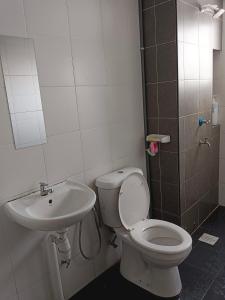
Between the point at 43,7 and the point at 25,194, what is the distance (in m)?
1.06

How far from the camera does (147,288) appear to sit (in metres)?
1.70

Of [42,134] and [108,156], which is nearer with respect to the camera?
[42,134]

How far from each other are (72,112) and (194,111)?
1.11 m

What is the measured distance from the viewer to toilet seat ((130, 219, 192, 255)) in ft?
5.11

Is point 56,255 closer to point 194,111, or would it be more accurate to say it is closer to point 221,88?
point 194,111

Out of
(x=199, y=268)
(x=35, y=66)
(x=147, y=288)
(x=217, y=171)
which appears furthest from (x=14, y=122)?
(x=217, y=171)

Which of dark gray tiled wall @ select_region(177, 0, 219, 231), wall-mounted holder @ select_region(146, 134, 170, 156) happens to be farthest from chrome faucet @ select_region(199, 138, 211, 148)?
wall-mounted holder @ select_region(146, 134, 170, 156)

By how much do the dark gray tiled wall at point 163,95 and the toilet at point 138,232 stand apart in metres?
0.35

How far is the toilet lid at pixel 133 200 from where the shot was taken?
1.71 meters

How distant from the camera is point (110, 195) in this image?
Result: 167cm

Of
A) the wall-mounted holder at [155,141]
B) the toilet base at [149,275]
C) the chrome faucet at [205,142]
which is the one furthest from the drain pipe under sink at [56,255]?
the chrome faucet at [205,142]

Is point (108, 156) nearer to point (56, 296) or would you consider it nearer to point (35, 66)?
point (35, 66)

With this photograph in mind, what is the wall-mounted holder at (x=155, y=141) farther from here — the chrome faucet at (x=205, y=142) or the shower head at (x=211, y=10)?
the shower head at (x=211, y=10)

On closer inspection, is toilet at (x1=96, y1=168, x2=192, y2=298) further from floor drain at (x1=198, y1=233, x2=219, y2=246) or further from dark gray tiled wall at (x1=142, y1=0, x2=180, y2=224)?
floor drain at (x1=198, y1=233, x2=219, y2=246)
